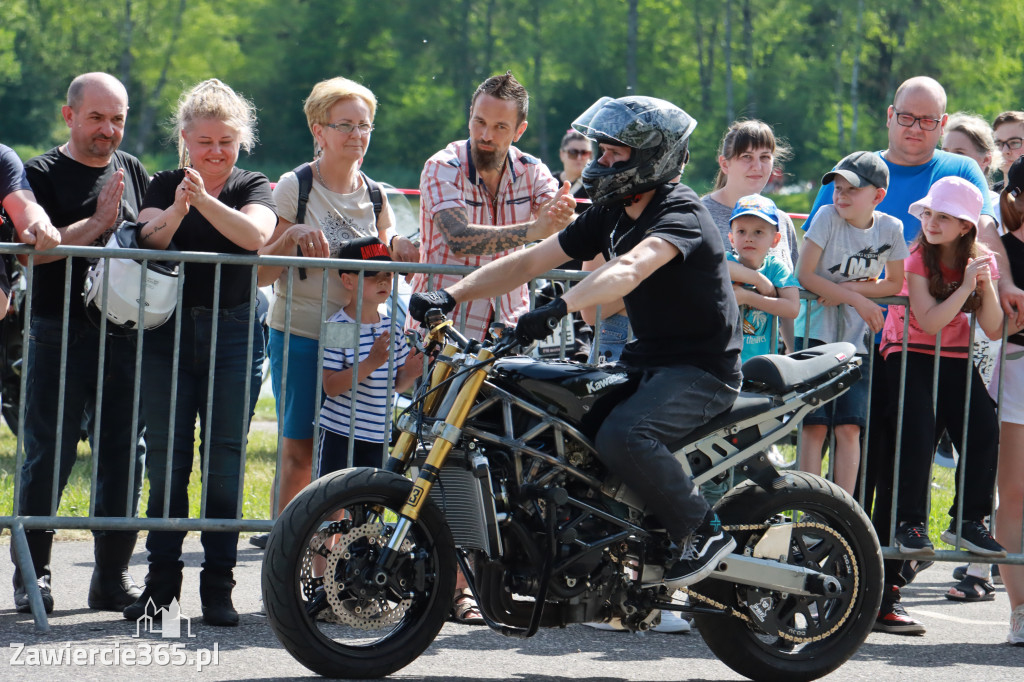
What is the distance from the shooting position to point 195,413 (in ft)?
19.3

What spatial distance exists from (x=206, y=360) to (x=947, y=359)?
125 inches

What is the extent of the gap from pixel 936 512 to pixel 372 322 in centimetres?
427

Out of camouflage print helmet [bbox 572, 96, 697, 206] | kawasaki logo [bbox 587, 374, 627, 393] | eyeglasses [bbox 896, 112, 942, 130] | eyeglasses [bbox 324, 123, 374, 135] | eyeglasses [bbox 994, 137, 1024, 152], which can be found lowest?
kawasaki logo [bbox 587, 374, 627, 393]

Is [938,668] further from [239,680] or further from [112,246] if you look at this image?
[112,246]

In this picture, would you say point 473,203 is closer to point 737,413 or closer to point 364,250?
point 364,250

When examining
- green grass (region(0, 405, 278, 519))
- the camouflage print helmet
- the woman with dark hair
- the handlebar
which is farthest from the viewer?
green grass (region(0, 405, 278, 519))

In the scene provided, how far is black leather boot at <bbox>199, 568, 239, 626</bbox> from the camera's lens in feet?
18.7

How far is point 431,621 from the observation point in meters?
4.83

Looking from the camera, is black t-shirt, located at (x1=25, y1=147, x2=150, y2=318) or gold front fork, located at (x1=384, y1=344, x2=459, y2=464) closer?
gold front fork, located at (x1=384, y1=344, x2=459, y2=464)

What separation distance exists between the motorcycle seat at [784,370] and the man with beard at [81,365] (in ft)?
8.19

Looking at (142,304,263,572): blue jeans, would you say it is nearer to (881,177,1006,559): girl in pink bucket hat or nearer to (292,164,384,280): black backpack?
(292,164,384,280): black backpack

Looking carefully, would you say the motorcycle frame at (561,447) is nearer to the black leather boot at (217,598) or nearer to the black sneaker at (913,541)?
the black sneaker at (913,541)

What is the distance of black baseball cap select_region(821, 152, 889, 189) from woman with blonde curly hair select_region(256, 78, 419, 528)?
1.95m

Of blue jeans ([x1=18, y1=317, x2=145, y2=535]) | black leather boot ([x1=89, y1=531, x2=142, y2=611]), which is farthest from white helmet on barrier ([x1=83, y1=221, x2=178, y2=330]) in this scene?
black leather boot ([x1=89, y1=531, x2=142, y2=611])
